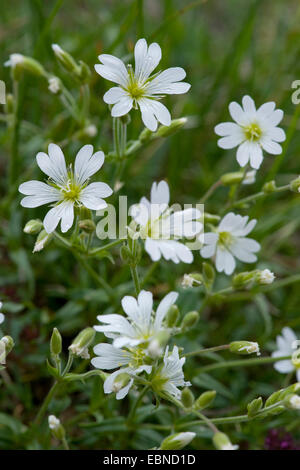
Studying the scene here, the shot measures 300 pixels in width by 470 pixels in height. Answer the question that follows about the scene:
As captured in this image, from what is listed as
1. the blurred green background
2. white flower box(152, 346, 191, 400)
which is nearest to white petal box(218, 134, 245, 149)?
the blurred green background

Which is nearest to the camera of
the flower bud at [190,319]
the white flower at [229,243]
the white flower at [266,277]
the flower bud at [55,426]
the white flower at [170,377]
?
the white flower at [170,377]

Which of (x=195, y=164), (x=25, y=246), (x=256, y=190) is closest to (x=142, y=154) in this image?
(x=195, y=164)

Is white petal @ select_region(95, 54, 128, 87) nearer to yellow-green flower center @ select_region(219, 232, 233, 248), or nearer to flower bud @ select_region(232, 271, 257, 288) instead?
yellow-green flower center @ select_region(219, 232, 233, 248)

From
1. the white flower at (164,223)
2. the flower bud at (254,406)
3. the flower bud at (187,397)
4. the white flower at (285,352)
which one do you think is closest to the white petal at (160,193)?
the white flower at (164,223)

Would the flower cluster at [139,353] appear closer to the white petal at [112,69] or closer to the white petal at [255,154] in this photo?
the white petal at [255,154]

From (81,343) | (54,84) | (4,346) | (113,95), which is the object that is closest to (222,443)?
(81,343)

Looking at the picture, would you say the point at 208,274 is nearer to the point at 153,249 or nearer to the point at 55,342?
the point at 153,249
